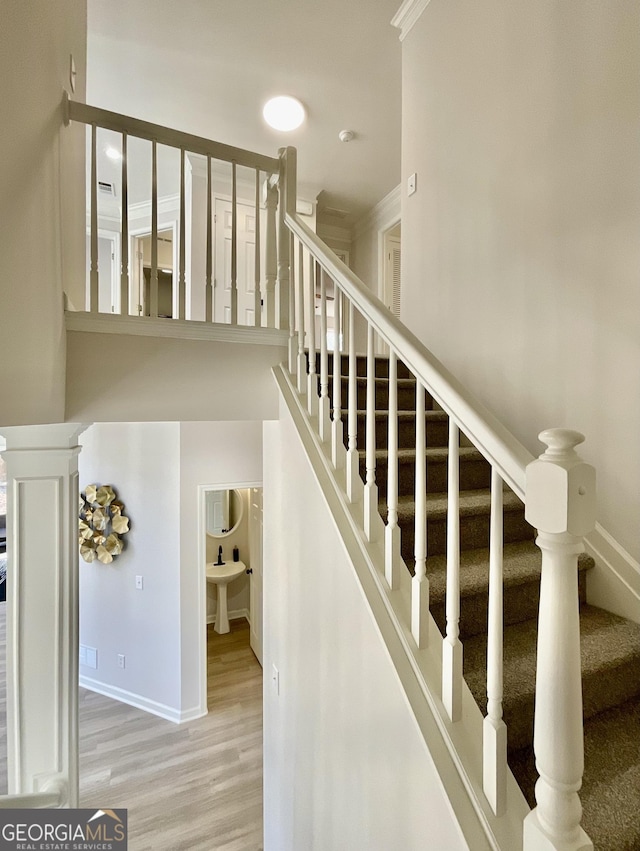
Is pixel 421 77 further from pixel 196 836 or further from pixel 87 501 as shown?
pixel 196 836

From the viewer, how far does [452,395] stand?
91cm

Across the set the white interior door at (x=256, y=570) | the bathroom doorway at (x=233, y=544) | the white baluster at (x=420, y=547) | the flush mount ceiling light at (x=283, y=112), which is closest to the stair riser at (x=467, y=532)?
the white baluster at (x=420, y=547)

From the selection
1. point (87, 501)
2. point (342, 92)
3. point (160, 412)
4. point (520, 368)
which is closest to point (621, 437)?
point (520, 368)

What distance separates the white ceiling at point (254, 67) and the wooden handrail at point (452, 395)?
259 cm

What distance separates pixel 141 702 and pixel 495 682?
4.27 m

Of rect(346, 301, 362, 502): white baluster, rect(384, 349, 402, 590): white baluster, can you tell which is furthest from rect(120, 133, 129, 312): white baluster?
rect(384, 349, 402, 590): white baluster

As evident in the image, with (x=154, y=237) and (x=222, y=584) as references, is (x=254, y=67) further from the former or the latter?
(x=222, y=584)

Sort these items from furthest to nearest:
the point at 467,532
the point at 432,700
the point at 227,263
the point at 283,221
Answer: the point at 227,263, the point at 283,221, the point at 467,532, the point at 432,700

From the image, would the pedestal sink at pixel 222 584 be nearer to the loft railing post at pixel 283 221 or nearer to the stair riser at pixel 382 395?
the stair riser at pixel 382 395

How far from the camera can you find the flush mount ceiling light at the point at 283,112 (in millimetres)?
3531

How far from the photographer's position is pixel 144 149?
4.24 meters

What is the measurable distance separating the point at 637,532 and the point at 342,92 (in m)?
3.73

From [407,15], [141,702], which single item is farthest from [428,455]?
[141,702]

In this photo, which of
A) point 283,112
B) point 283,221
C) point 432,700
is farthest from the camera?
point 283,112
